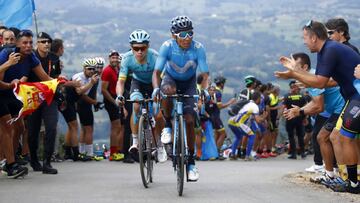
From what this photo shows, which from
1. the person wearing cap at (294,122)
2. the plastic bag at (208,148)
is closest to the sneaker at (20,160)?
the plastic bag at (208,148)

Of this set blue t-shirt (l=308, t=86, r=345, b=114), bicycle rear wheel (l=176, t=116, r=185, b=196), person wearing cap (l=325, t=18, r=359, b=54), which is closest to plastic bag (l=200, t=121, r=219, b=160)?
blue t-shirt (l=308, t=86, r=345, b=114)

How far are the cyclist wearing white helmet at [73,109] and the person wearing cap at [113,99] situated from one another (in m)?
0.34

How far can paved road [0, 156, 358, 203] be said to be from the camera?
9914 millimetres

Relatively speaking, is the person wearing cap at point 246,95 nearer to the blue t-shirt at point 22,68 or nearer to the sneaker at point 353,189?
the blue t-shirt at point 22,68

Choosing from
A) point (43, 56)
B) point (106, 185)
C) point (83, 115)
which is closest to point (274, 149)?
point (83, 115)

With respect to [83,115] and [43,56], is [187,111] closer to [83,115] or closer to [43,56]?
[43,56]

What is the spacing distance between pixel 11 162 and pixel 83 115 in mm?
5887

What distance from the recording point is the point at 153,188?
11070mm

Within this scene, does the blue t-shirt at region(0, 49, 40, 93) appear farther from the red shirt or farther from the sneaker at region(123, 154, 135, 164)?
the red shirt

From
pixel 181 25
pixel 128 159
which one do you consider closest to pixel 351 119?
pixel 181 25

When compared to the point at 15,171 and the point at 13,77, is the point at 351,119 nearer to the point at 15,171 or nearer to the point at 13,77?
the point at 15,171

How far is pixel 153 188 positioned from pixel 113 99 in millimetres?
6861

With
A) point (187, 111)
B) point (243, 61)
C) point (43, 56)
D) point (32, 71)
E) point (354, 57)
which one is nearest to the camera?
point (354, 57)

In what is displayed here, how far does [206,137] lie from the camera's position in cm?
1995
